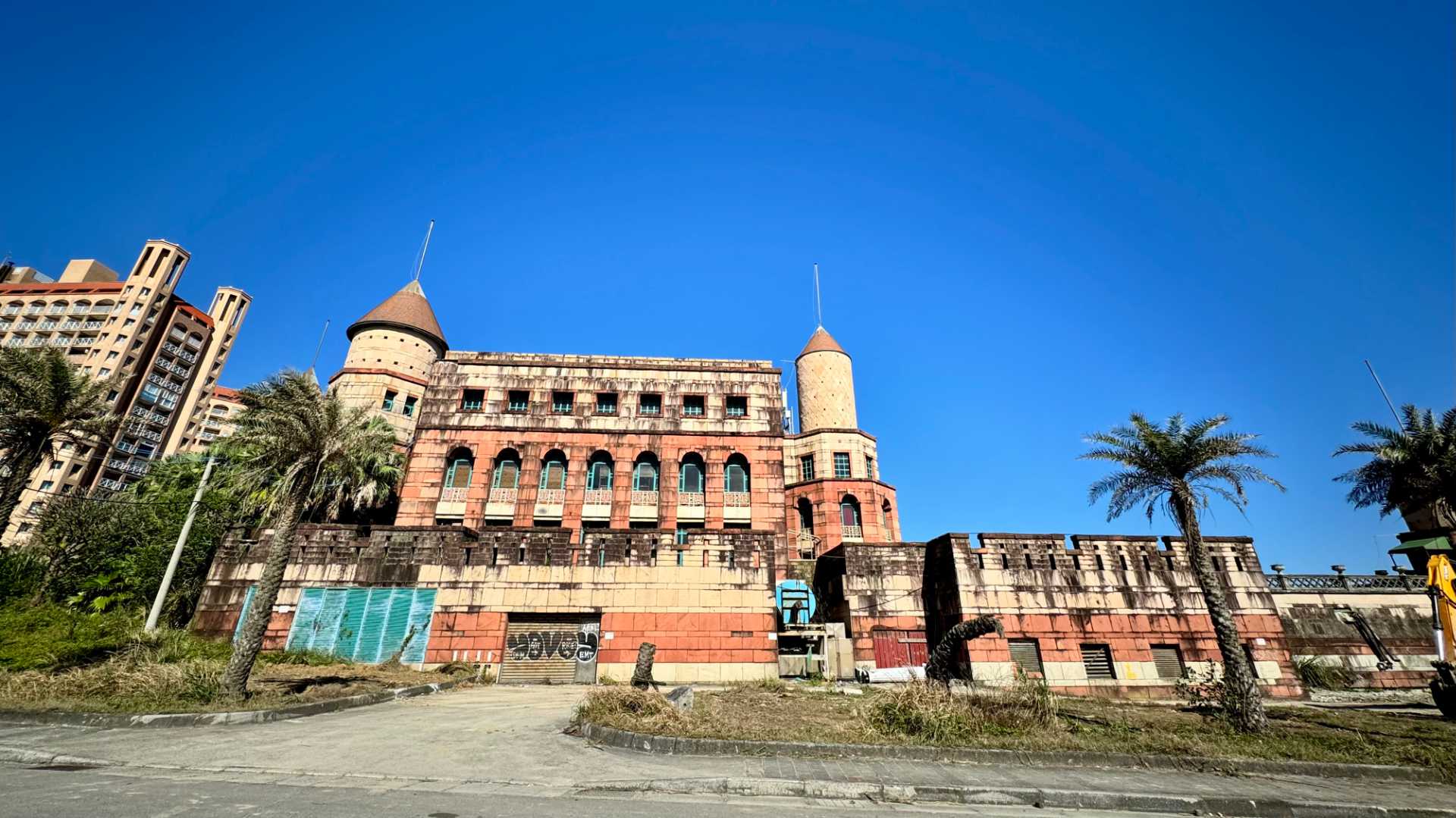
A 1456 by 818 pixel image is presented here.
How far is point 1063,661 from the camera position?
74.3 feet

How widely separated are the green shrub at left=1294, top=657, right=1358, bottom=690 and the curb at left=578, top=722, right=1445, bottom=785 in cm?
1980

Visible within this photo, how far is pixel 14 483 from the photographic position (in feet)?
62.0

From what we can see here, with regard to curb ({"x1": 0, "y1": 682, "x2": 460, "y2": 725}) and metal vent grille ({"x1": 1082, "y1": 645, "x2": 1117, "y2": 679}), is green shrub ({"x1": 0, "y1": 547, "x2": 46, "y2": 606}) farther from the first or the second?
metal vent grille ({"x1": 1082, "y1": 645, "x2": 1117, "y2": 679})

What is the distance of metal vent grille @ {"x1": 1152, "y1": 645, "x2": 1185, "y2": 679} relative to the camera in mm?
23000

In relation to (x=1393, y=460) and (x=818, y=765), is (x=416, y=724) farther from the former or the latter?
(x=1393, y=460)

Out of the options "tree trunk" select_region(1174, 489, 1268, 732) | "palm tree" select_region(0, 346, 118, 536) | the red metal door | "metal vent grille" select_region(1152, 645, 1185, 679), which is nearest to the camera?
"tree trunk" select_region(1174, 489, 1268, 732)

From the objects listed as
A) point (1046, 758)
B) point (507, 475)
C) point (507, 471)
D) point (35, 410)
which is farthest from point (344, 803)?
point (507, 471)

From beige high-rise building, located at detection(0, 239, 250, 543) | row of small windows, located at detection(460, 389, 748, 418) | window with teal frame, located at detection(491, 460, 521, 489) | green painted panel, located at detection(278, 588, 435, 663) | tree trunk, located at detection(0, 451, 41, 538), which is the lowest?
green painted panel, located at detection(278, 588, 435, 663)

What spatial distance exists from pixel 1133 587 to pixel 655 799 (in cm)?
2410

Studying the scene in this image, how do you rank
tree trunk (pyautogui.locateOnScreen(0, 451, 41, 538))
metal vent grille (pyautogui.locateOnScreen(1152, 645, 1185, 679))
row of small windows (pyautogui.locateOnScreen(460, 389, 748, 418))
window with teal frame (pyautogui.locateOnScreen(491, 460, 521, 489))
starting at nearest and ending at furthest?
tree trunk (pyautogui.locateOnScreen(0, 451, 41, 538))
metal vent grille (pyautogui.locateOnScreen(1152, 645, 1185, 679))
window with teal frame (pyautogui.locateOnScreen(491, 460, 521, 489))
row of small windows (pyautogui.locateOnScreen(460, 389, 748, 418))

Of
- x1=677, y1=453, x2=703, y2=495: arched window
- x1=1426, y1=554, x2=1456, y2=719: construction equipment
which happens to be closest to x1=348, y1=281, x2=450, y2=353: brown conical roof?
x1=677, y1=453, x2=703, y2=495: arched window

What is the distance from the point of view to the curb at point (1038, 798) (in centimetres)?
846

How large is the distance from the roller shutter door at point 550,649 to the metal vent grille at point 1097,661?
19624 mm

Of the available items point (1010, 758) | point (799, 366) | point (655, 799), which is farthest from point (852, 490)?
point (655, 799)
